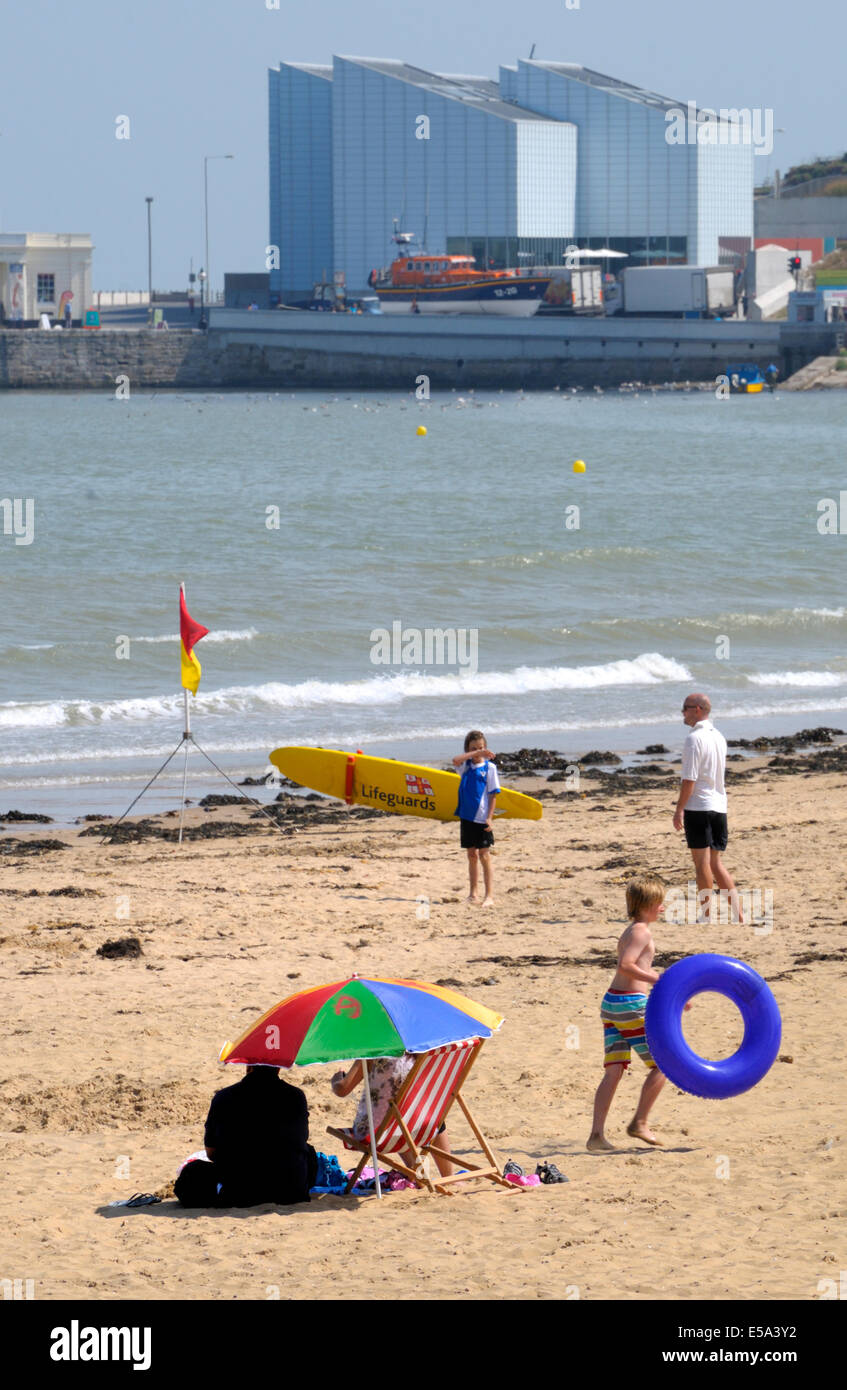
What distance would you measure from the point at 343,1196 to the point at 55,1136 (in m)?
1.48

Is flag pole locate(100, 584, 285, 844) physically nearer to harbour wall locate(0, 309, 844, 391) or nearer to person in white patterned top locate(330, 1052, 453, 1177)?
person in white patterned top locate(330, 1052, 453, 1177)

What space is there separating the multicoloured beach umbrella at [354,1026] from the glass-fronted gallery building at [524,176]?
11148 cm

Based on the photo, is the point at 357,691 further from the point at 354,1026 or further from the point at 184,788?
the point at 354,1026

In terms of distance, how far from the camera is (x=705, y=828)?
10.0 meters

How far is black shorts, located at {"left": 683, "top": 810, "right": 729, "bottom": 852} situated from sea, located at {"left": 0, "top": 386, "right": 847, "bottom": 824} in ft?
21.6

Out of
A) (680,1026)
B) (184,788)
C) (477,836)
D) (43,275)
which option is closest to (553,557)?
(184,788)

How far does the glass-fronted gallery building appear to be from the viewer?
11369cm

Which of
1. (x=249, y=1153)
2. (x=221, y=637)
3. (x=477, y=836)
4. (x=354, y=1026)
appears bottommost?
(x=249, y=1153)

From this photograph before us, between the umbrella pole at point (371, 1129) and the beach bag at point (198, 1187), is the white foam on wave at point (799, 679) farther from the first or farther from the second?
the beach bag at point (198, 1187)

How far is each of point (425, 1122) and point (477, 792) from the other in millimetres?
4839

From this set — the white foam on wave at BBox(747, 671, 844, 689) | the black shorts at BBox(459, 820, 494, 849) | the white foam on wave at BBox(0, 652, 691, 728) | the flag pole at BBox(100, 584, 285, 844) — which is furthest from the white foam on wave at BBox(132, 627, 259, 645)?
the black shorts at BBox(459, 820, 494, 849)

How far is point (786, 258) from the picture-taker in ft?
354

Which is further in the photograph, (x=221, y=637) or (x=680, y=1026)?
(x=221, y=637)
